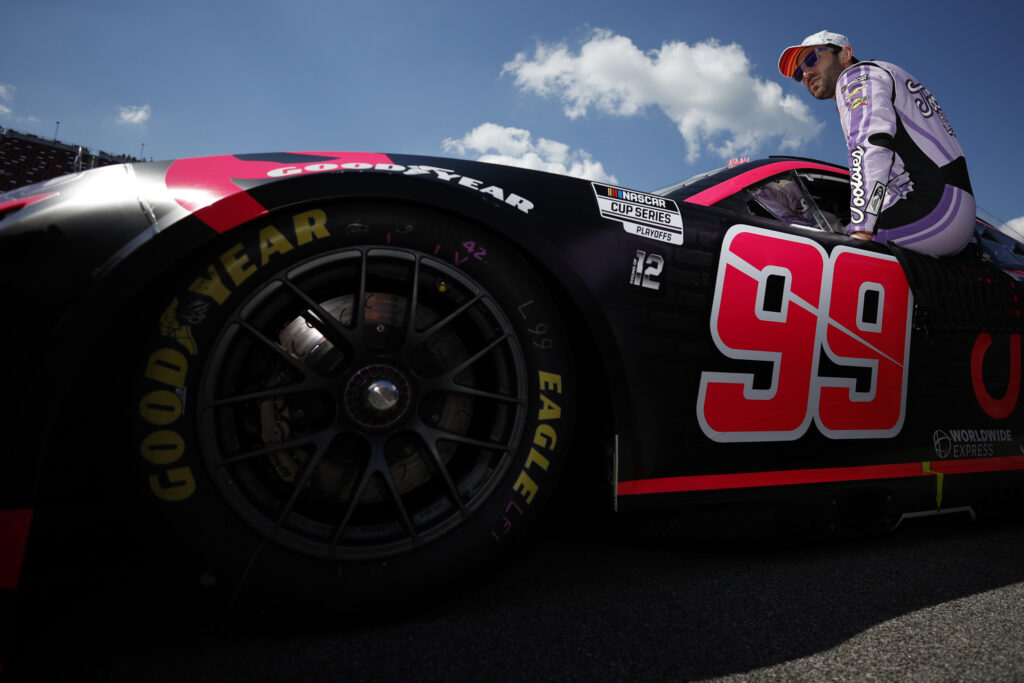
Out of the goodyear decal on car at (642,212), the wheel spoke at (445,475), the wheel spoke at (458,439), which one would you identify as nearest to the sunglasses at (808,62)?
the goodyear decal on car at (642,212)

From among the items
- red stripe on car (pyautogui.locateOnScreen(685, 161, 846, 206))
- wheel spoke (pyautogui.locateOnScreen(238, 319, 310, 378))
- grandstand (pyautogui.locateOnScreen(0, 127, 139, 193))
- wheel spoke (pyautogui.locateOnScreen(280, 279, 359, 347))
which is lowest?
wheel spoke (pyautogui.locateOnScreen(238, 319, 310, 378))

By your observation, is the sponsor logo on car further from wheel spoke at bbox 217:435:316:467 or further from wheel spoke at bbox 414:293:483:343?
wheel spoke at bbox 217:435:316:467

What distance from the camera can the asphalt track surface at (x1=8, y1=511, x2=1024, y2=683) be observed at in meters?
1.00

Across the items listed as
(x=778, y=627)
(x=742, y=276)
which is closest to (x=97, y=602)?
(x=778, y=627)

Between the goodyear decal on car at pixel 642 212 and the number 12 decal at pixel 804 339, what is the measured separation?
16 cm

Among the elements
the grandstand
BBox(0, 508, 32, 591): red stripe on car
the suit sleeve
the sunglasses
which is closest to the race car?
BBox(0, 508, 32, 591): red stripe on car

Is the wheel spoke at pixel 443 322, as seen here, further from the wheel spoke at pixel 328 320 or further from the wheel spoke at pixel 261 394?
the wheel spoke at pixel 261 394

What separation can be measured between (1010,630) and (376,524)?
1.41 metres

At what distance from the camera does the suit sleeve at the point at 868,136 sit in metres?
1.81

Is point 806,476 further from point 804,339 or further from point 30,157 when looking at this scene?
point 30,157

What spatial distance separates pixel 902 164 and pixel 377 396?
1.86 m

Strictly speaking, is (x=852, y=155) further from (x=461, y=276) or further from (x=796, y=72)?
(x=461, y=276)

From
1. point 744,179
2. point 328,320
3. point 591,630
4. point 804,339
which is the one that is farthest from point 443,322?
point 744,179

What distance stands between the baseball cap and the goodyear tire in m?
1.69
